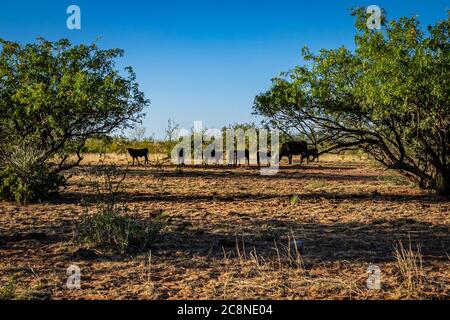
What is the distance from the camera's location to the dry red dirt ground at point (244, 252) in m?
5.59

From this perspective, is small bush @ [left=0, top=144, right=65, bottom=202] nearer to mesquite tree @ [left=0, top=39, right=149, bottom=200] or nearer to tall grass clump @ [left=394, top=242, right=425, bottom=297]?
mesquite tree @ [left=0, top=39, right=149, bottom=200]

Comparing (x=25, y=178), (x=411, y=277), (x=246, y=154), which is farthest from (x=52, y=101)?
(x=246, y=154)

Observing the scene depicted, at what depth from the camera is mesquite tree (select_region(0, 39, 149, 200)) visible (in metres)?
13.7

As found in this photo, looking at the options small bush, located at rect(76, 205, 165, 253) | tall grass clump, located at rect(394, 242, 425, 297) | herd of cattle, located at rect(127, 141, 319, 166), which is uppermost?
herd of cattle, located at rect(127, 141, 319, 166)

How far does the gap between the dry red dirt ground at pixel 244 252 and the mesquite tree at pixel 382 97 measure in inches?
71.9

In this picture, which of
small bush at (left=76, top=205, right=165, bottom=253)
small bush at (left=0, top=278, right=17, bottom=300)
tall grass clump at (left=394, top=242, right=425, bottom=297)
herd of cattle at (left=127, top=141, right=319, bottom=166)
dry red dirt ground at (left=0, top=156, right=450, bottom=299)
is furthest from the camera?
herd of cattle at (left=127, top=141, right=319, bottom=166)

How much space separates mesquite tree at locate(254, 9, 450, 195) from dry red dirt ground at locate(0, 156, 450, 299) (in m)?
1.83

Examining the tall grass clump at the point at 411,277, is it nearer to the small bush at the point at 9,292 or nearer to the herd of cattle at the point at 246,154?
the small bush at the point at 9,292

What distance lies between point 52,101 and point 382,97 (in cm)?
895

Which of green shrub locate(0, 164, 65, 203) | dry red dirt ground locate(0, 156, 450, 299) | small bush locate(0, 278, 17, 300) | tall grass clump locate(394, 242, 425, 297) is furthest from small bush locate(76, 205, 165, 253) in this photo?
green shrub locate(0, 164, 65, 203)

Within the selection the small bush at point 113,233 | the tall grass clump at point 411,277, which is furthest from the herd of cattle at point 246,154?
the tall grass clump at point 411,277

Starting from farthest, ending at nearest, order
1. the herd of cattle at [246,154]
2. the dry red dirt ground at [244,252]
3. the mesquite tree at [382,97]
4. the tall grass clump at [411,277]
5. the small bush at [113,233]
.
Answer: the herd of cattle at [246,154] → the mesquite tree at [382,97] → the small bush at [113,233] → the dry red dirt ground at [244,252] → the tall grass clump at [411,277]
